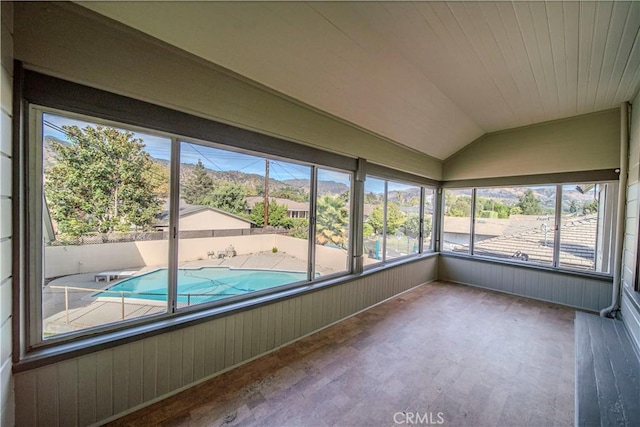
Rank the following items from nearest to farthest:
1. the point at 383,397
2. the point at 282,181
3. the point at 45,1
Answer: the point at 45,1 → the point at 383,397 → the point at 282,181

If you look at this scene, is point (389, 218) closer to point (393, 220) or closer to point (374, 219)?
point (393, 220)

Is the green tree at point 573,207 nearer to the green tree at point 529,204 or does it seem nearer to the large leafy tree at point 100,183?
the green tree at point 529,204

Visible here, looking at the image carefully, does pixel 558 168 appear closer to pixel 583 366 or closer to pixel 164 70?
pixel 583 366

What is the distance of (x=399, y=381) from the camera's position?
2.16 metres

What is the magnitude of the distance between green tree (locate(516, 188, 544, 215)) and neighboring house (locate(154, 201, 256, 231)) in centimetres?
517

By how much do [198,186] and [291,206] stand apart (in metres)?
1.10

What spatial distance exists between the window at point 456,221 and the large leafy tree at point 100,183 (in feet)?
18.6

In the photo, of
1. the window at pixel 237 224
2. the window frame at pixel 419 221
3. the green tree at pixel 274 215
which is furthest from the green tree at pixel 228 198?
the window frame at pixel 419 221

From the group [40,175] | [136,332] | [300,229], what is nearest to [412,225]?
[300,229]

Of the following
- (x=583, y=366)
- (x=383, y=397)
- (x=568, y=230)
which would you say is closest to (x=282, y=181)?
(x=383, y=397)

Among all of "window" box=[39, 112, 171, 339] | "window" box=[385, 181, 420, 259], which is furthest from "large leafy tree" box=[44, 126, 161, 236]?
"window" box=[385, 181, 420, 259]

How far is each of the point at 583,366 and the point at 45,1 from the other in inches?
191

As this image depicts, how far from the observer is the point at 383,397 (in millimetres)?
1972

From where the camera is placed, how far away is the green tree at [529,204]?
4.45 m
